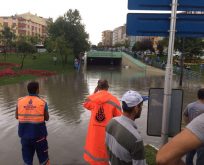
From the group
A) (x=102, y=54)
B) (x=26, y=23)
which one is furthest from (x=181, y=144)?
(x=26, y=23)

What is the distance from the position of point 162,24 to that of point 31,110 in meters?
2.47

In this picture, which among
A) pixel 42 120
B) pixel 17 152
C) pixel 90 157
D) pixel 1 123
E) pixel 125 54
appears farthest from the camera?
pixel 125 54

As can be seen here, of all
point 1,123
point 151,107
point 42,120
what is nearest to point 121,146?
point 151,107

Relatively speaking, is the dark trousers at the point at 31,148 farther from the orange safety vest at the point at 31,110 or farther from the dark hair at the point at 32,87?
the dark hair at the point at 32,87

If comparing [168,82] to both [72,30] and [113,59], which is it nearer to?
[72,30]

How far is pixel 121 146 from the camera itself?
3139mm

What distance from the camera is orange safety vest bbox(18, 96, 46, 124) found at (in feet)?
17.5

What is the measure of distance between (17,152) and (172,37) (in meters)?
4.61

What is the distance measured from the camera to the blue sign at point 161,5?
15.4 feet

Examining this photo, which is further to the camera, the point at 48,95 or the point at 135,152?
the point at 48,95

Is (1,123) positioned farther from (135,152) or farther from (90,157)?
(135,152)

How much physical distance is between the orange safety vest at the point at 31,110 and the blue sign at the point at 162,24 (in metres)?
1.89

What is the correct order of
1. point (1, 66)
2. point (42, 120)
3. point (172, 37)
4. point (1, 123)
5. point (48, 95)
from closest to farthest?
point (172, 37), point (42, 120), point (1, 123), point (48, 95), point (1, 66)

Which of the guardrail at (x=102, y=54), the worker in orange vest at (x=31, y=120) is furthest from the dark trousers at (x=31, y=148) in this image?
the guardrail at (x=102, y=54)
